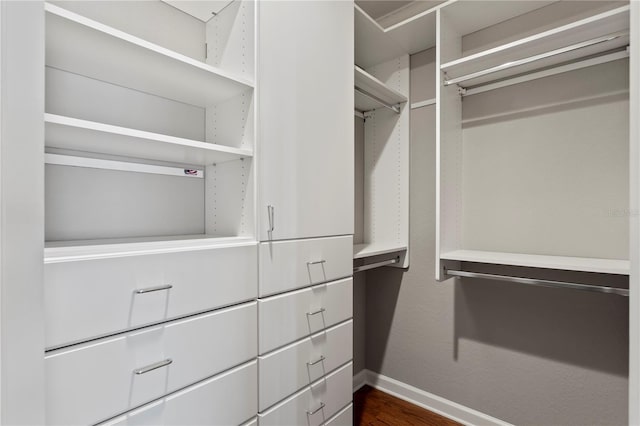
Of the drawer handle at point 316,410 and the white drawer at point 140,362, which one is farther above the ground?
the white drawer at point 140,362

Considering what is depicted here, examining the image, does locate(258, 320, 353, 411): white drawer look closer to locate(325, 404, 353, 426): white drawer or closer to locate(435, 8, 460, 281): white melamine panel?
locate(325, 404, 353, 426): white drawer

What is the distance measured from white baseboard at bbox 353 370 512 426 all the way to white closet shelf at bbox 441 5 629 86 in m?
2.00

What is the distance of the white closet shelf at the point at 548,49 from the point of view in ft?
4.43

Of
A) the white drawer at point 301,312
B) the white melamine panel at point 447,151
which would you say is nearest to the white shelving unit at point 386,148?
the white melamine panel at point 447,151

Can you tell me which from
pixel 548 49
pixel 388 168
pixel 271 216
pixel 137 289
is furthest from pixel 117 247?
pixel 548 49

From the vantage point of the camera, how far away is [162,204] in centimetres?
130

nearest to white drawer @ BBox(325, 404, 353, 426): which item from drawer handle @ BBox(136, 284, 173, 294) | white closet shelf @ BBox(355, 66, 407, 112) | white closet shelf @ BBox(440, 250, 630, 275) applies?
white closet shelf @ BBox(440, 250, 630, 275)

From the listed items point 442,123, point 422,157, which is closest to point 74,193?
point 442,123

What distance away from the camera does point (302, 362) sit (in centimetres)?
138

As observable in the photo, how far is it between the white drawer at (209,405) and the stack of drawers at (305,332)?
0.19 feet

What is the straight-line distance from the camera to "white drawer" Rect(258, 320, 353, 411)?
124cm

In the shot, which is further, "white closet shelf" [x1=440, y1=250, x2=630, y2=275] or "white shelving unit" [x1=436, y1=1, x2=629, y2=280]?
"white shelving unit" [x1=436, y1=1, x2=629, y2=280]

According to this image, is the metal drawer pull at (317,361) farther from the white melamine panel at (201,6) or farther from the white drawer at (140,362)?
the white melamine panel at (201,6)

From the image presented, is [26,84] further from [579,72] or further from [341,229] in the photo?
[579,72]
